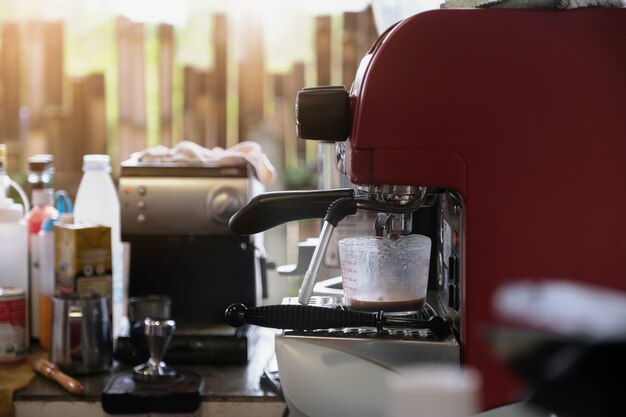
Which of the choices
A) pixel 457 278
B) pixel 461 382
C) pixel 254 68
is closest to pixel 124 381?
pixel 457 278

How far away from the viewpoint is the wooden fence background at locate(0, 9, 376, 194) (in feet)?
6.98

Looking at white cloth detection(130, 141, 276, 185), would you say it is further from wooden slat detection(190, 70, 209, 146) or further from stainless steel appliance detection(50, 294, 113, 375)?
wooden slat detection(190, 70, 209, 146)

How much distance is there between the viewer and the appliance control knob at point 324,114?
89cm

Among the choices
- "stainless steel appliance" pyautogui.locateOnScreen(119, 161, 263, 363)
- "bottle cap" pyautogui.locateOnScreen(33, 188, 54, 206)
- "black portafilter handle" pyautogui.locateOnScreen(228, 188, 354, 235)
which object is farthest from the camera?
"bottle cap" pyautogui.locateOnScreen(33, 188, 54, 206)

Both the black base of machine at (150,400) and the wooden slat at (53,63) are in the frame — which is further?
the wooden slat at (53,63)

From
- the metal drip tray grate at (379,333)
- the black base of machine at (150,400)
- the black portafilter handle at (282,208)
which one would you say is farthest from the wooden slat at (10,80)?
the metal drip tray grate at (379,333)

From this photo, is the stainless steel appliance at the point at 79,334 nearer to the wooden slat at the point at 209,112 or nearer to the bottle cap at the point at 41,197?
the bottle cap at the point at 41,197

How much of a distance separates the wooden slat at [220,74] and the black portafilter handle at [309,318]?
4.21ft

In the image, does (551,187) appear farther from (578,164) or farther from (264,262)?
(264,262)

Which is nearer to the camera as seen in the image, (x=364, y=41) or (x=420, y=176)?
(x=420, y=176)

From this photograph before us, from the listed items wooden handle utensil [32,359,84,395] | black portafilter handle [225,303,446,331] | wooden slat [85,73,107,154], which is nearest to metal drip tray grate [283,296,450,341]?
black portafilter handle [225,303,446,331]

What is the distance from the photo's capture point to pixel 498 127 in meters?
0.84

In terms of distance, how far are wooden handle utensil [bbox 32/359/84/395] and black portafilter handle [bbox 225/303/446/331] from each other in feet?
1.74

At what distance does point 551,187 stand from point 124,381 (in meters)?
0.79
